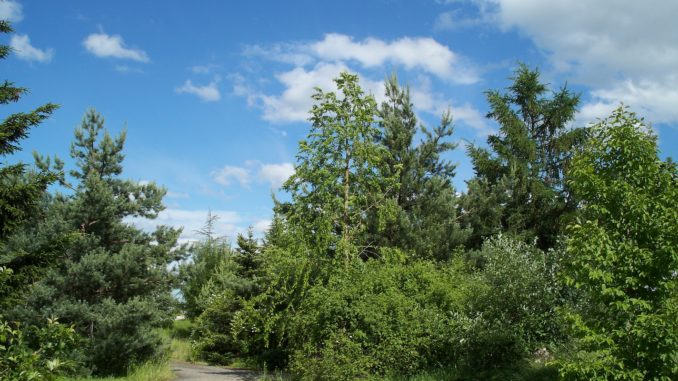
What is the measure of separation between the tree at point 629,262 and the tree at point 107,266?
10.3m

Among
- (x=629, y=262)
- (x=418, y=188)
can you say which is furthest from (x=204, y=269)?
(x=629, y=262)

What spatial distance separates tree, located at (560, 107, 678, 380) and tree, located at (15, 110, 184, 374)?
1027cm

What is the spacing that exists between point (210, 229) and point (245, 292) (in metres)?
22.8

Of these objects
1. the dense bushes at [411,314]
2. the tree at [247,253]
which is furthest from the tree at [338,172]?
the tree at [247,253]

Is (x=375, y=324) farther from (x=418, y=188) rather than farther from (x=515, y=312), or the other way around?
(x=418, y=188)

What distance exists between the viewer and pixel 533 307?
39.2ft

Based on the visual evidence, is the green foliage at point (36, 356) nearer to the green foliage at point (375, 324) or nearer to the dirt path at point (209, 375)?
the green foliage at point (375, 324)

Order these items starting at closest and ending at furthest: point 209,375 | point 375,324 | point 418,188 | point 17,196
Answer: point 17,196
point 375,324
point 209,375
point 418,188

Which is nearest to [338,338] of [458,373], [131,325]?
[458,373]

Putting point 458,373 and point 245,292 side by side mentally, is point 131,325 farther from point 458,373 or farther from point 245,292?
point 458,373

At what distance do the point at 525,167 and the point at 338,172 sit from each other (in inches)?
410

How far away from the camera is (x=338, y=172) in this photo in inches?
586

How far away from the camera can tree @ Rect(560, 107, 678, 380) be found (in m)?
6.89

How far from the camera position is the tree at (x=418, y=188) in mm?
18844
